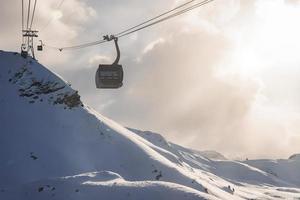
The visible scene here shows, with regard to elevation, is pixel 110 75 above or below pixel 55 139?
below

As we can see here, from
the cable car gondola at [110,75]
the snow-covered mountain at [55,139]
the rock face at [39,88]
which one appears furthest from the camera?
the rock face at [39,88]

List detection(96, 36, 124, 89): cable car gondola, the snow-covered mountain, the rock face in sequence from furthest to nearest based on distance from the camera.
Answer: the rock face → the snow-covered mountain → detection(96, 36, 124, 89): cable car gondola

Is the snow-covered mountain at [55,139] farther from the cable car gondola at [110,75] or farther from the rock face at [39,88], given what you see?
the cable car gondola at [110,75]

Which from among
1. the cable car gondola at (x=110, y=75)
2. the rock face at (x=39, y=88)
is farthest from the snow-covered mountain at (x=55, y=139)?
the cable car gondola at (x=110, y=75)

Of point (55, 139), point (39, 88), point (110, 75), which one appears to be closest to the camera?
point (110, 75)

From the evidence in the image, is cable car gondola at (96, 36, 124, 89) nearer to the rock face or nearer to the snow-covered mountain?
the snow-covered mountain

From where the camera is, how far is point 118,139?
467ft

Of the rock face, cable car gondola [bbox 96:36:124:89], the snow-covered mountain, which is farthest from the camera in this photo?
the rock face

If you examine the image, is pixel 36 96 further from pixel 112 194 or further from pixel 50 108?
pixel 112 194

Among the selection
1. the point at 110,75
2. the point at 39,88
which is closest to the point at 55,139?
the point at 39,88

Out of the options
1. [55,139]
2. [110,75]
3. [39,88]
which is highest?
[39,88]

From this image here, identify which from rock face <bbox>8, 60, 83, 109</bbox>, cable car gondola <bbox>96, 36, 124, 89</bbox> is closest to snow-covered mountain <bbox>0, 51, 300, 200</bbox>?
rock face <bbox>8, 60, 83, 109</bbox>

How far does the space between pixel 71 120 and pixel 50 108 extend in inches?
268

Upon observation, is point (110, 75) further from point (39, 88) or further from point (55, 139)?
point (39, 88)
